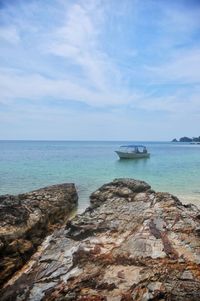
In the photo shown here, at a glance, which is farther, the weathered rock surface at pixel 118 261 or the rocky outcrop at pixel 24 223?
the rocky outcrop at pixel 24 223

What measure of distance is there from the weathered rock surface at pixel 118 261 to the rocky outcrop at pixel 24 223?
1.42ft

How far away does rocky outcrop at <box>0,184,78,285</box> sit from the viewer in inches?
359

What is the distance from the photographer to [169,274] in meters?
7.52

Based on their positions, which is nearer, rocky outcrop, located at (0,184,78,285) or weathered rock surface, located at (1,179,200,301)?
weathered rock surface, located at (1,179,200,301)

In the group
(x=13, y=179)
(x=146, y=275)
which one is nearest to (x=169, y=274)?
(x=146, y=275)

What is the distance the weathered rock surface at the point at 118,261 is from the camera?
6984 mm

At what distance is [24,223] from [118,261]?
13.7 feet

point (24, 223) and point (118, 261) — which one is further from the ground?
point (24, 223)

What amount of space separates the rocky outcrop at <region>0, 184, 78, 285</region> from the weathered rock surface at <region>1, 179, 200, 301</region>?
43cm

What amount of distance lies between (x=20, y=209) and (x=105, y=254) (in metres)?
4.44

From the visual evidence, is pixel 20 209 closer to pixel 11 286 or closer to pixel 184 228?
pixel 11 286

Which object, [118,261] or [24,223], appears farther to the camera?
[24,223]

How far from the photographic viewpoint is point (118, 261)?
820 centimetres

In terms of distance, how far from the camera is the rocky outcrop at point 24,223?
9.11 metres
